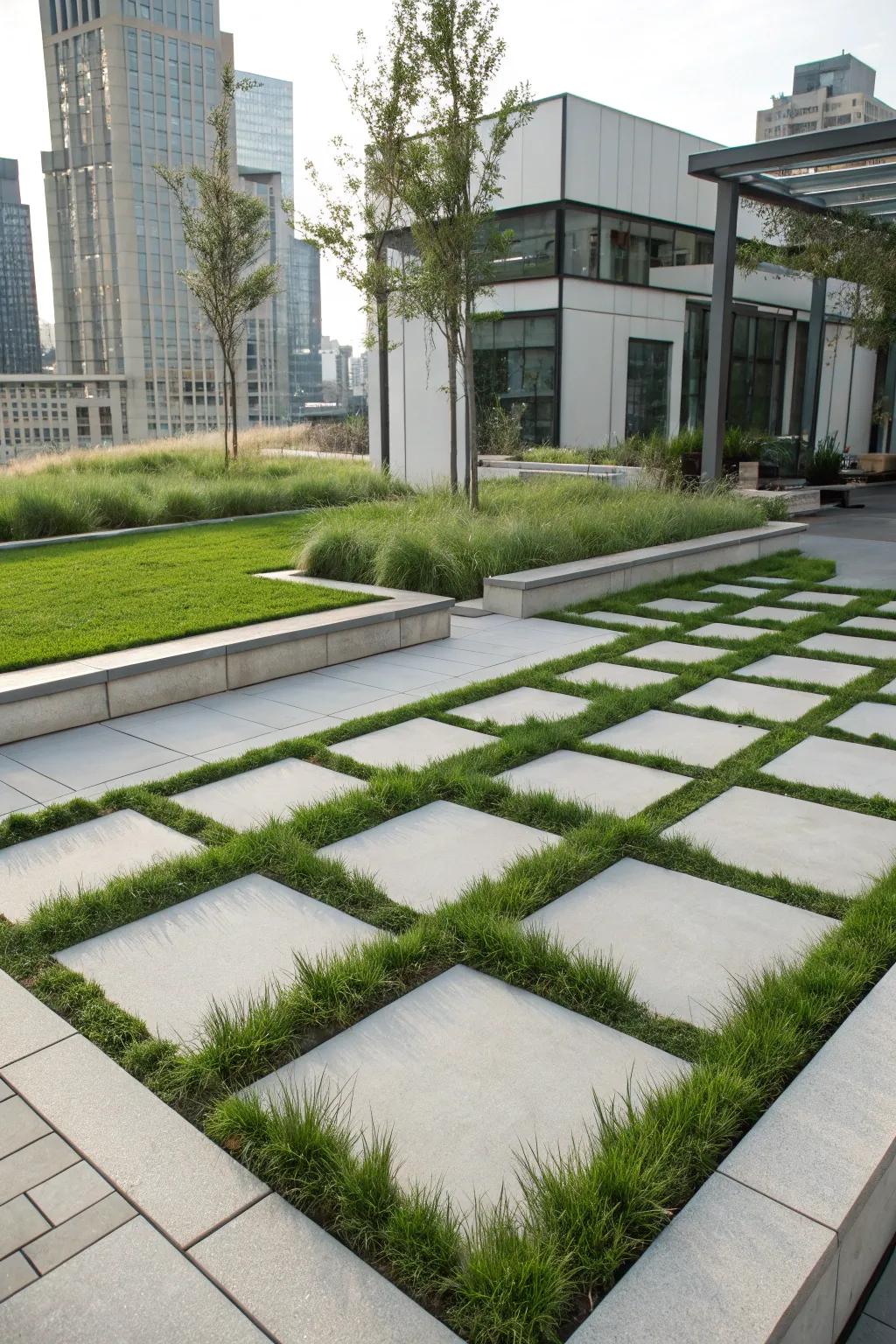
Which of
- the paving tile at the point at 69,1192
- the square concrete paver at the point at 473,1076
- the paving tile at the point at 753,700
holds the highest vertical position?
the paving tile at the point at 753,700

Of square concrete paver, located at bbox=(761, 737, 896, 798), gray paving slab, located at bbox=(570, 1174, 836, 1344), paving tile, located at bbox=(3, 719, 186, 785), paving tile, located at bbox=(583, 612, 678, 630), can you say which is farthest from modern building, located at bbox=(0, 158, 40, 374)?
gray paving slab, located at bbox=(570, 1174, 836, 1344)

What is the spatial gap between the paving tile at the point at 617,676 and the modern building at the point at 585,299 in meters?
13.2

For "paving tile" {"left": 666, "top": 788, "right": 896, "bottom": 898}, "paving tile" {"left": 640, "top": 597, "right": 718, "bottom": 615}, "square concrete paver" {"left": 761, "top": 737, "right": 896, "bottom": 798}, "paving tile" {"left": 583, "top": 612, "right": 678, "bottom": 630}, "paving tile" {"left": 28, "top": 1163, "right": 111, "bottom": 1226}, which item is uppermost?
"paving tile" {"left": 640, "top": 597, "right": 718, "bottom": 615}

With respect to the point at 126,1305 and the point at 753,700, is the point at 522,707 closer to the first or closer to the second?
the point at 753,700

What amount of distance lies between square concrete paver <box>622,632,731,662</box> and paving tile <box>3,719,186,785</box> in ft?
10.2

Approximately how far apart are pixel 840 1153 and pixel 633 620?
5.83 metres

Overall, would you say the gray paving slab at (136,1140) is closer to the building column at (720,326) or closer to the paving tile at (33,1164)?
the paving tile at (33,1164)

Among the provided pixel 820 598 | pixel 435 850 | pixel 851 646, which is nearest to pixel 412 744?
pixel 435 850

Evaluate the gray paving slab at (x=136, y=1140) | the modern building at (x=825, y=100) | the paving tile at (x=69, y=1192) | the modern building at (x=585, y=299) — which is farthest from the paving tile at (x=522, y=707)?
the modern building at (x=825, y=100)

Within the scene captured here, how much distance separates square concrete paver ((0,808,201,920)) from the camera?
A: 10.2ft

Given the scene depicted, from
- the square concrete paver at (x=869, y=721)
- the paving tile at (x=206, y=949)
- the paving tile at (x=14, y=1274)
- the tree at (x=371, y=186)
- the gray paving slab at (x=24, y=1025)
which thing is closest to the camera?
the paving tile at (x=14, y=1274)

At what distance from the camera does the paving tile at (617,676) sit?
5637 millimetres

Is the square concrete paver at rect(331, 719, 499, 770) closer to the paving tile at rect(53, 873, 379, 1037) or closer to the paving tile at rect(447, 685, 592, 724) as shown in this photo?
the paving tile at rect(447, 685, 592, 724)

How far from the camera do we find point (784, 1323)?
1565 mm
